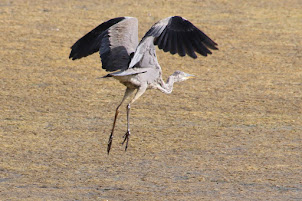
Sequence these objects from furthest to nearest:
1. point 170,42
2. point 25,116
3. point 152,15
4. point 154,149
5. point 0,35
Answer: point 152,15 → point 0,35 → point 25,116 → point 154,149 → point 170,42

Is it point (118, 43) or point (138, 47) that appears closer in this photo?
point (138, 47)

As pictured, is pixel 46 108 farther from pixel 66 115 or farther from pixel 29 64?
pixel 29 64

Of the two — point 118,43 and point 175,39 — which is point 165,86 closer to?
point 118,43

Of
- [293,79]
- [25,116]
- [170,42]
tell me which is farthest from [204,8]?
[170,42]

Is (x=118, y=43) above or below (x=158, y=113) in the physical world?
above

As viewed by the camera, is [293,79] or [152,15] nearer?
[293,79]

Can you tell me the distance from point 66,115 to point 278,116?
9.31 ft

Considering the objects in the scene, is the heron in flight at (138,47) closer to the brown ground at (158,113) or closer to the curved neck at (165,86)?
the curved neck at (165,86)

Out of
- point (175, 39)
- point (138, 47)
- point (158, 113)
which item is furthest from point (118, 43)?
point (158, 113)

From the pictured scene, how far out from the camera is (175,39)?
6.62 metres

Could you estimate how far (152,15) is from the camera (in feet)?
44.0

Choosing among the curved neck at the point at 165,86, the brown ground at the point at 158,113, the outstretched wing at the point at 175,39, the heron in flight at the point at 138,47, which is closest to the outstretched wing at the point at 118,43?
the heron in flight at the point at 138,47

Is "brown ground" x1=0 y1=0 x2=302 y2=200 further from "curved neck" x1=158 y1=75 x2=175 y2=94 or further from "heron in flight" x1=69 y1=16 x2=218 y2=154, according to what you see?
"curved neck" x1=158 y1=75 x2=175 y2=94

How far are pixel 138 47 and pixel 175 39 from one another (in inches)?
15.0
